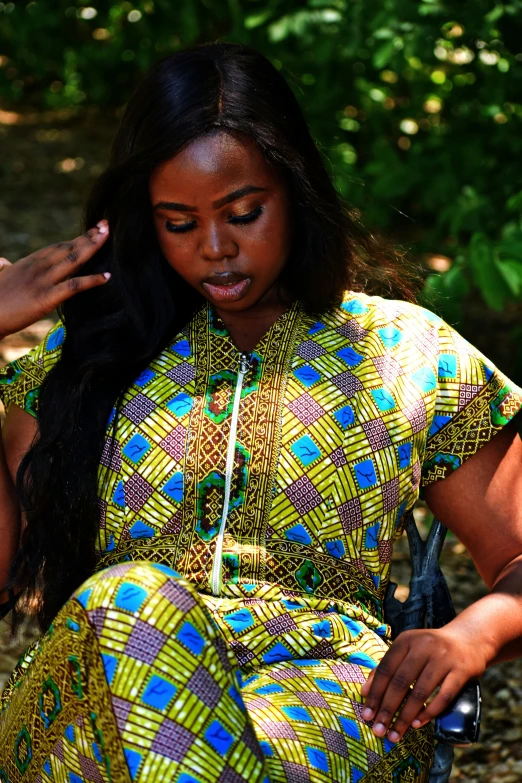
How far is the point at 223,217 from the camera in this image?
2289 millimetres

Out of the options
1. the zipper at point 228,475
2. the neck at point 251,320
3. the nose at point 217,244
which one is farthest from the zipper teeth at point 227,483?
the nose at point 217,244

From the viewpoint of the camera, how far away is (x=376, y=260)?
275cm

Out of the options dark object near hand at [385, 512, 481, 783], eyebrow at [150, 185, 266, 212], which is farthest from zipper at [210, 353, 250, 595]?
dark object near hand at [385, 512, 481, 783]

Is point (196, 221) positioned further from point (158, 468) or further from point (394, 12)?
point (394, 12)

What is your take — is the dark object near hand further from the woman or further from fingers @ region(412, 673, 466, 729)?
fingers @ region(412, 673, 466, 729)

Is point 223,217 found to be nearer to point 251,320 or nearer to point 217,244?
point 217,244

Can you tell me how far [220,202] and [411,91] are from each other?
9.46 ft

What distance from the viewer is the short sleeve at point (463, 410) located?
2.41m

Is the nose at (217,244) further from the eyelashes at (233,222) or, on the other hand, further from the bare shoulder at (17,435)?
the bare shoulder at (17,435)

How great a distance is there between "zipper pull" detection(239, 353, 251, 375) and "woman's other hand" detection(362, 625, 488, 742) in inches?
26.3

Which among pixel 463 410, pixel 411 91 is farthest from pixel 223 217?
pixel 411 91

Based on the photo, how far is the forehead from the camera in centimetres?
226

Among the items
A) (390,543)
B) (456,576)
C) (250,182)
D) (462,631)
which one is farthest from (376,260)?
(456,576)

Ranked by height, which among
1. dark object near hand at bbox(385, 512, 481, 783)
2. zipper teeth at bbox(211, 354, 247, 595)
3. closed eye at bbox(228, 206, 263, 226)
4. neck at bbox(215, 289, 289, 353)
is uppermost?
closed eye at bbox(228, 206, 263, 226)
